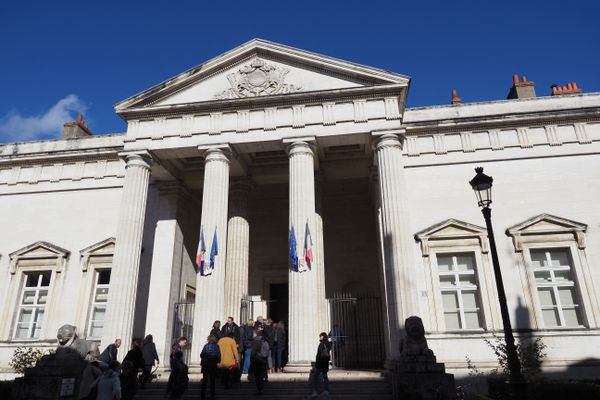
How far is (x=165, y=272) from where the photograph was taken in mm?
17984

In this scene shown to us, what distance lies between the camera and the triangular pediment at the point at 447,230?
1642 cm

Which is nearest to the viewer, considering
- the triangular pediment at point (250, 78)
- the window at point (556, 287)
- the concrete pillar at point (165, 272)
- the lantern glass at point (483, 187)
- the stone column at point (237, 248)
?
the lantern glass at point (483, 187)

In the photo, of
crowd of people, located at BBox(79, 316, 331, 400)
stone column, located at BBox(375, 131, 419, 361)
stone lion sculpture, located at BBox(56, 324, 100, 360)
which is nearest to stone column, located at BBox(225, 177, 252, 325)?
crowd of people, located at BBox(79, 316, 331, 400)

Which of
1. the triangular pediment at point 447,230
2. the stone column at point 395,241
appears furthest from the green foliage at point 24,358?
the triangular pediment at point 447,230

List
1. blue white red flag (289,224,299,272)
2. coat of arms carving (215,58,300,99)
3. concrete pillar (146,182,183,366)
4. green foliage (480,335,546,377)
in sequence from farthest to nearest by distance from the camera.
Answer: concrete pillar (146,182,183,366)
coat of arms carving (215,58,300,99)
blue white red flag (289,224,299,272)
green foliage (480,335,546,377)

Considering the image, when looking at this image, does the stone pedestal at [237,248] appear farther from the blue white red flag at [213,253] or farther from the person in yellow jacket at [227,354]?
the person in yellow jacket at [227,354]

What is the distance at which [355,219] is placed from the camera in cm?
2130

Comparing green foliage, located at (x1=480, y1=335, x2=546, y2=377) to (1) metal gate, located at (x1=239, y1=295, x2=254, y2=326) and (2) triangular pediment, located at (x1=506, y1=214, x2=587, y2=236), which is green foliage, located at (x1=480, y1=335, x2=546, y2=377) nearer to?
(2) triangular pediment, located at (x1=506, y1=214, x2=587, y2=236)

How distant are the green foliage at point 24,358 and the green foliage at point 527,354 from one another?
15.1m

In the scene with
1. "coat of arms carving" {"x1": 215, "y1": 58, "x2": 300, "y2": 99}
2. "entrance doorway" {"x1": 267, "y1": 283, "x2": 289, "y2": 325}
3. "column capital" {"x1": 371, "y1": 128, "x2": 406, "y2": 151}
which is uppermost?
"coat of arms carving" {"x1": 215, "y1": 58, "x2": 300, "y2": 99}

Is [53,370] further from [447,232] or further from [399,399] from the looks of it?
[447,232]

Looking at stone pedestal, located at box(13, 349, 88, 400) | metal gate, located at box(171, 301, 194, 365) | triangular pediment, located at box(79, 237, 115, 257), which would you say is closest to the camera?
stone pedestal, located at box(13, 349, 88, 400)

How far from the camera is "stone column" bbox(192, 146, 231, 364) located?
47.0 ft

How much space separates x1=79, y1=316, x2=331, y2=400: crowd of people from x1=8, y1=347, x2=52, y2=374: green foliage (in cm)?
594
